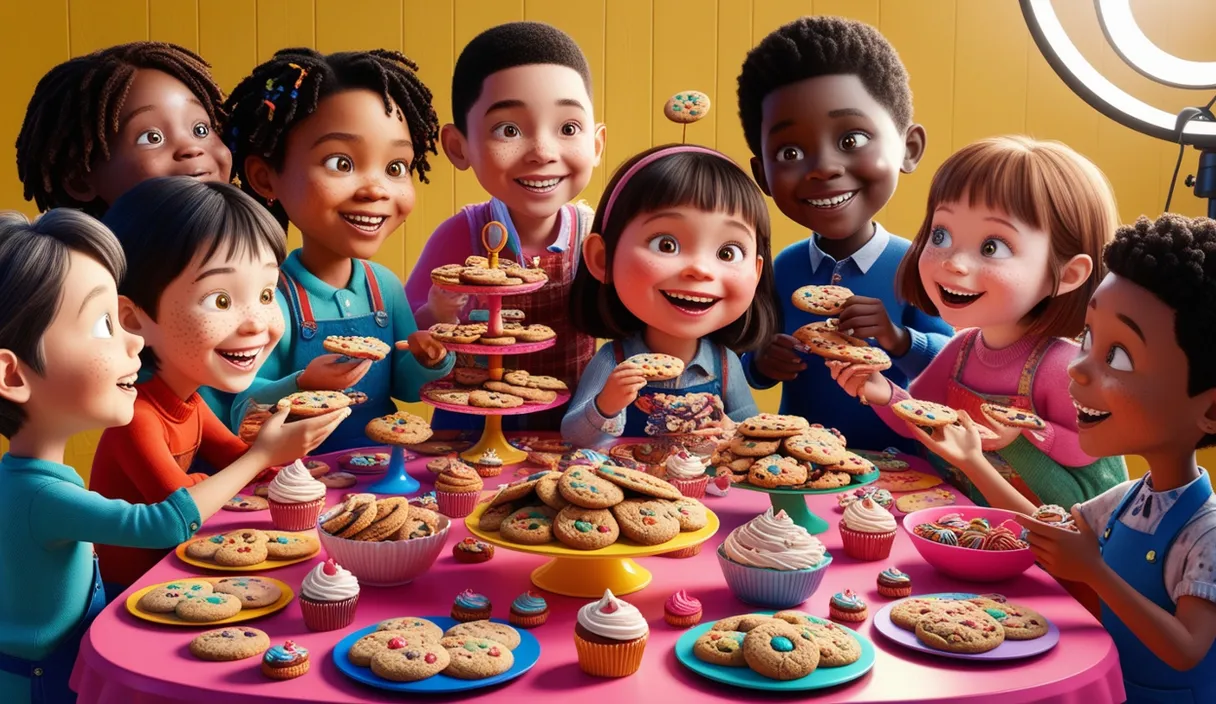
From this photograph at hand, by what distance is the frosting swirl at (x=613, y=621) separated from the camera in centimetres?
154

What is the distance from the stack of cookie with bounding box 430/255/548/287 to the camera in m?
2.39

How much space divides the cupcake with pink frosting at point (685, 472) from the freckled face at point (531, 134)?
2.74ft

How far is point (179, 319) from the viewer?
2119mm

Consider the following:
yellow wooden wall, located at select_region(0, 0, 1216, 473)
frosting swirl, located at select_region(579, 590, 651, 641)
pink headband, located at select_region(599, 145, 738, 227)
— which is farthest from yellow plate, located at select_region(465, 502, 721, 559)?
yellow wooden wall, located at select_region(0, 0, 1216, 473)

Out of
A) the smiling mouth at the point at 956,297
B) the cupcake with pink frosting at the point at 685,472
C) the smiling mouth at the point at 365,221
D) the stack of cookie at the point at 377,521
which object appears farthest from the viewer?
the smiling mouth at the point at 365,221

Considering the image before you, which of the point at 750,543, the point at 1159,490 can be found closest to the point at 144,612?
the point at 750,543

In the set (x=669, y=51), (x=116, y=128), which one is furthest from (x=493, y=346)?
(x=669, y=51)

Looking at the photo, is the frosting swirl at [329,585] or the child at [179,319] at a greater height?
the child at [179,319]

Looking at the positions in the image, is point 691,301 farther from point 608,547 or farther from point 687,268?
point 608,547

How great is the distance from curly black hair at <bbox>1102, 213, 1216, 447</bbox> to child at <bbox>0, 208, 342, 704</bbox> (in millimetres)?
1493

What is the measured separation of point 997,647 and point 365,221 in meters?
1.66

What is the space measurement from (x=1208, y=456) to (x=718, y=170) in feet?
9.70

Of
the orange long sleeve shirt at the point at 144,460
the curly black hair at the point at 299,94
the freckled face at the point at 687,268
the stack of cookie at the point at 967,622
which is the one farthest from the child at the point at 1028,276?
the orange long sleeve shirt at the point at 144,460

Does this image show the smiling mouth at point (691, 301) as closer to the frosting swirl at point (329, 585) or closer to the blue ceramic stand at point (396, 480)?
the blue ceramic stand at point (396, 480)
